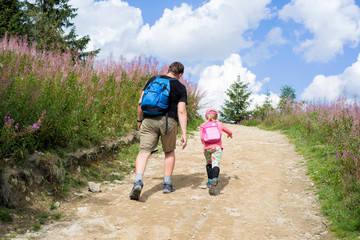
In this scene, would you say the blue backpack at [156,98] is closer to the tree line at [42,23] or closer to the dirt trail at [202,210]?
the dirt trail at [202,210]

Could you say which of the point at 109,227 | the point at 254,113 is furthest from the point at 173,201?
the point at 254,113

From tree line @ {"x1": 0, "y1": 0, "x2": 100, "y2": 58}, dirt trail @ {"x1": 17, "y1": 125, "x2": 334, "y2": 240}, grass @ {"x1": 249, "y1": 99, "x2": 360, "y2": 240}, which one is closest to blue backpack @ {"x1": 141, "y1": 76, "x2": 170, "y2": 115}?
dirt trail @ {"x1": 17, "y1": 125, "x2": 334, "y2": 240}

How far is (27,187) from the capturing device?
4207 millimetres

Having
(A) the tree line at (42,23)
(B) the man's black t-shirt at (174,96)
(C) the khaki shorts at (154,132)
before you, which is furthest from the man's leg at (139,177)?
(A) the tree line at (42,23)

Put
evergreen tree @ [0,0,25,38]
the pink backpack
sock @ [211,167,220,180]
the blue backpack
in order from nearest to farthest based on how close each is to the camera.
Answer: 1. the blue backpack
2. sock @ [211,167,220,180]
3. the pink backpack
4. evergreen tree @ [0,0,25,38]

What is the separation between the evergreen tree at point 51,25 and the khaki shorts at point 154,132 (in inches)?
702

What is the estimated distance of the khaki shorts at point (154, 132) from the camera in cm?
472

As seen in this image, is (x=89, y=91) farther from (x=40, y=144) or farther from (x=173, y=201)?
(x=173, y=201)

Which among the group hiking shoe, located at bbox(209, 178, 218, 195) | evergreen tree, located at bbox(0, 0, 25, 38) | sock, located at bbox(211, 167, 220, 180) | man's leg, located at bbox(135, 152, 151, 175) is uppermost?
evergreen tree, located at bbox(0, 0, 25, 38)

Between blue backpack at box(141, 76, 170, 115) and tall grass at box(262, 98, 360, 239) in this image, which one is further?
blue backpack at box(141, 76, 170, 115)

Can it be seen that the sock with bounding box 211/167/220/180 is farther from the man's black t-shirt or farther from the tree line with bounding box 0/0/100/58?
the tree line with bounding box 0/0/100/58

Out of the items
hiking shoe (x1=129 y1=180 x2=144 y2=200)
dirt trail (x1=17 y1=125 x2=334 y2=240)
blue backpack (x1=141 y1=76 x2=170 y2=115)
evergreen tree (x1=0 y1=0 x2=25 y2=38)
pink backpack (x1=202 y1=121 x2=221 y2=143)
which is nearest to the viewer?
dirt trail (x1=17 y1=125 x2=334 y2=240)

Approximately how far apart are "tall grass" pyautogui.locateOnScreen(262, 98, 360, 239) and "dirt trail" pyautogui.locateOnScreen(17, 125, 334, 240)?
0.79 ft

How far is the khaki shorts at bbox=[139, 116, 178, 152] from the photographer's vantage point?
4.72 m
